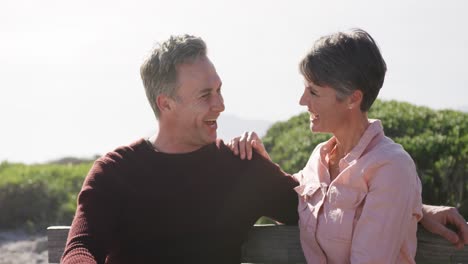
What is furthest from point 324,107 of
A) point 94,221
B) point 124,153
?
point 94,221

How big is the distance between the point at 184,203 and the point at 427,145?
118 inches

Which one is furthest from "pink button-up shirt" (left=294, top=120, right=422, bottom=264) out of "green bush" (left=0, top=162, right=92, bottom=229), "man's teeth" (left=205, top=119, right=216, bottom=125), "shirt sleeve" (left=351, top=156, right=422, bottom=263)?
"green bush" (left=0, top=162, right=92, bottom=229)

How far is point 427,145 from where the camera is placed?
19.3ft

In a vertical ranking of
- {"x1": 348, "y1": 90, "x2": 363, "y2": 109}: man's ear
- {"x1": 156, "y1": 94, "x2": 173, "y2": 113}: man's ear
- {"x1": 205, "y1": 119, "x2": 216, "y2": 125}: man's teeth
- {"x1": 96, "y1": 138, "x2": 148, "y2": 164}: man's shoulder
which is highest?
{"x1": 348, "y1": 90, "x2": 363, "y2": 109}: man's ear

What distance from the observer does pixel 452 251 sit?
122 inches

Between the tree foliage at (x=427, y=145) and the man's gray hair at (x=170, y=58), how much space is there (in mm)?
2692

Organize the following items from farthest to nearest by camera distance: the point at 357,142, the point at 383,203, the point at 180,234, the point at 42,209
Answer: the point at 42,209 → the point at 180,234 → the point at 357,142 → the point at 383,203

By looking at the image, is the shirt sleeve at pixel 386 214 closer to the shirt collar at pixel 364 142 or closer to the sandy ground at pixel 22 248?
the shirt collar at pixel 364 142

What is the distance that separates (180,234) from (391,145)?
95cm

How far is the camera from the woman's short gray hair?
9.62 ft

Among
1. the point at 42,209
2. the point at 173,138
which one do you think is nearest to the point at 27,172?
the point at 42,209

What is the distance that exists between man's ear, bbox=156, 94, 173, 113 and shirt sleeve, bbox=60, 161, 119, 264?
1.13ft

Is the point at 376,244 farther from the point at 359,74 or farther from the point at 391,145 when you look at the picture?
the point at 359,74

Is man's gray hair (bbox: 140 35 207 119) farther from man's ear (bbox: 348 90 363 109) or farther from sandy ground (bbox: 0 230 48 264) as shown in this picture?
sandy ground (bbox: 0 230 48 264)
